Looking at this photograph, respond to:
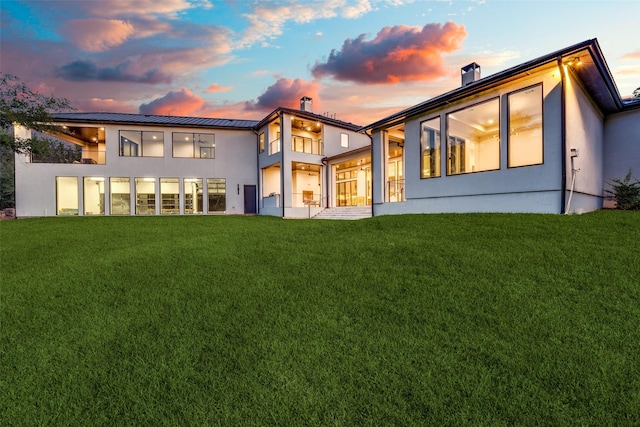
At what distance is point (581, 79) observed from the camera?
28.6 feet

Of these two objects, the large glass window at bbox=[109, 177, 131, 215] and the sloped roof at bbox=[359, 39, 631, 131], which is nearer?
the sloped roof at bbox=[359, 39, 631, 131]

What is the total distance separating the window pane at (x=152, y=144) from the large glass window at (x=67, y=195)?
4.52 m

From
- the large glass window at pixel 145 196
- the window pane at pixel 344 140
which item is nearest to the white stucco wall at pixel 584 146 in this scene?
the window pane at pixel 344 140

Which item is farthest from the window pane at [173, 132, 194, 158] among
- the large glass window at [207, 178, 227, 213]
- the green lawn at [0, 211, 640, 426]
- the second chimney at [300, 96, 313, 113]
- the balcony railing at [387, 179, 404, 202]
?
the green lawn at [0, 211, 640, 426]

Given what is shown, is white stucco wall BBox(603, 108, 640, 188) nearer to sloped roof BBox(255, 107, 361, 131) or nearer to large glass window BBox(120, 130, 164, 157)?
sloped roof BBox(255, 107, 361, 131)

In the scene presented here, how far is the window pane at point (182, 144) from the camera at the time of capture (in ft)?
64.5

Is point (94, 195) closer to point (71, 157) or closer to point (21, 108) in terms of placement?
point (71, 157)

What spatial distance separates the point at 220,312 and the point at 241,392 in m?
1.48

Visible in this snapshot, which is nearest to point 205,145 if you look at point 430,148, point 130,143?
point 130,143

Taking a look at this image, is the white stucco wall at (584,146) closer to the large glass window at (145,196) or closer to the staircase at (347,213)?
the staircase at (347,213)

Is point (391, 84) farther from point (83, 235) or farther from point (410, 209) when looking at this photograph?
point (83, 235)

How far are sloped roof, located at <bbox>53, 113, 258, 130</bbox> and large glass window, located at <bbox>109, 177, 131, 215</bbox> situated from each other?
3728 mm

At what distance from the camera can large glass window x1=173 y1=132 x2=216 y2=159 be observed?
1972 cm

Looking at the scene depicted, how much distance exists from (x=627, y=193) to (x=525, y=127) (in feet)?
16.0
